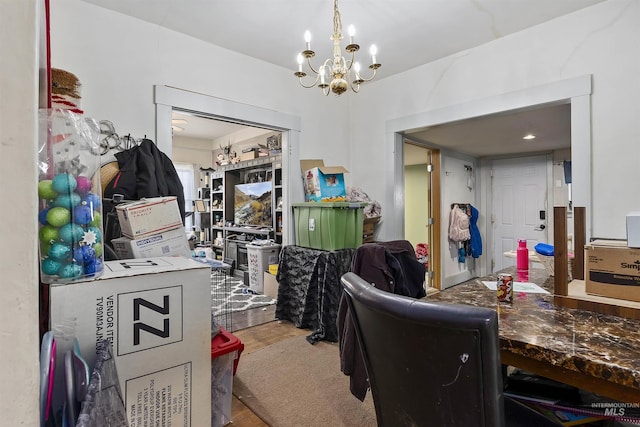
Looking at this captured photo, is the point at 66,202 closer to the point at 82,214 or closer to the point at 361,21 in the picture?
the point at 82,214

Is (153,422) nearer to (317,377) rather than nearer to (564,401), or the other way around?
(317,377)

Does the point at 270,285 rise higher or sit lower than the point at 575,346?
lower

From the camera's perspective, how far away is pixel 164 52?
2461 millimetres

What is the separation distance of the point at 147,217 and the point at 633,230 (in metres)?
2.08

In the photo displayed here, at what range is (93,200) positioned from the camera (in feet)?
3.59

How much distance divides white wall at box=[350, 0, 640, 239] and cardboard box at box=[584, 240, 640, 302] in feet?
3.91

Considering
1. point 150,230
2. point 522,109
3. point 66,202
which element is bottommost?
point 150,230

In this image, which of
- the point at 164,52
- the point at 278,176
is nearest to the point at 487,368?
the point at 164,52

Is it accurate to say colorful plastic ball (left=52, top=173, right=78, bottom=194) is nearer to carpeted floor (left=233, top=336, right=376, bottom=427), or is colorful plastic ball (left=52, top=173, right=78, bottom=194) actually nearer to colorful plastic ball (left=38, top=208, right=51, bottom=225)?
colorful plastic ball (left=38, top=208, right=51, bottom=225)

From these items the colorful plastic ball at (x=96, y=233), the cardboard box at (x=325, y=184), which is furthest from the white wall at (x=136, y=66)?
the colorful plastic ball at (x=96, y=233)

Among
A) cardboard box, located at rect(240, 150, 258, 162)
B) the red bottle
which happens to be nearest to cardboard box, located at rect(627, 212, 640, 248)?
the red bottle

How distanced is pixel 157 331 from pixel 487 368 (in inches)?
43.2

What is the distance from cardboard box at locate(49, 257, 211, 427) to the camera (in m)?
1.02

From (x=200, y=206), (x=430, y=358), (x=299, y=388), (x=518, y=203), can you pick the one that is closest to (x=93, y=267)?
(x=430, y=358)
